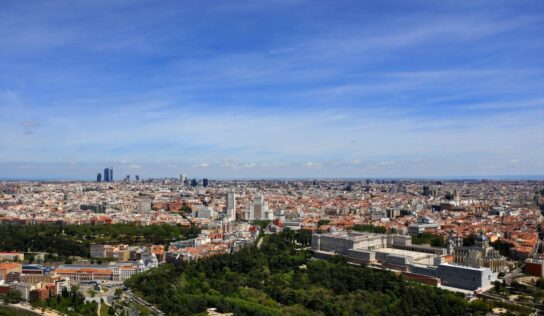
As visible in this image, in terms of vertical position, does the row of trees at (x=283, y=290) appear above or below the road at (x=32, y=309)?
above

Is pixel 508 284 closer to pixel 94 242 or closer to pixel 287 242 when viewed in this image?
pixel 287 242

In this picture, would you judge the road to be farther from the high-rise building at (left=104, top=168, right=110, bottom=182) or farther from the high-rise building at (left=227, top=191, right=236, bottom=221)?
the high-rise building at (left=104, top=168, right=110, bottom=182)

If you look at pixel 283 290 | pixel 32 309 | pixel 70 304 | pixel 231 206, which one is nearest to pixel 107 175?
pixel 231 206

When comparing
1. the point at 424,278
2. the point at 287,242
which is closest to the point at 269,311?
the point at 424,278

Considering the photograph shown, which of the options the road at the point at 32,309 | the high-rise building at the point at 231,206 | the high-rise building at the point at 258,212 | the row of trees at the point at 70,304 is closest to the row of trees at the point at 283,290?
the row of trees at the point at 70,304

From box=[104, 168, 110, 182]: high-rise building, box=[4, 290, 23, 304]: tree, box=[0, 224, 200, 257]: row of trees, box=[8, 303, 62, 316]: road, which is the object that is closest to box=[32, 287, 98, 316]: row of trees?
box=[8, 303, 62, 316]: road

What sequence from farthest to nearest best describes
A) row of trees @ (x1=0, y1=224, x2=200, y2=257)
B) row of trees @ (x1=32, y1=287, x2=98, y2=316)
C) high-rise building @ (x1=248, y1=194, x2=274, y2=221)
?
high-rise building @ (x1=248, y1=194, x2=274, y2=221) < row of trees @ (x1=0, y1=224, x2=200, y2=257) < row of trees @ (x1=32, y1=287, x2=98, y2=316)

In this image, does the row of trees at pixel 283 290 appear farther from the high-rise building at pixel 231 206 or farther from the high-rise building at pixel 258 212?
the high-rise building at pixel 231 206
